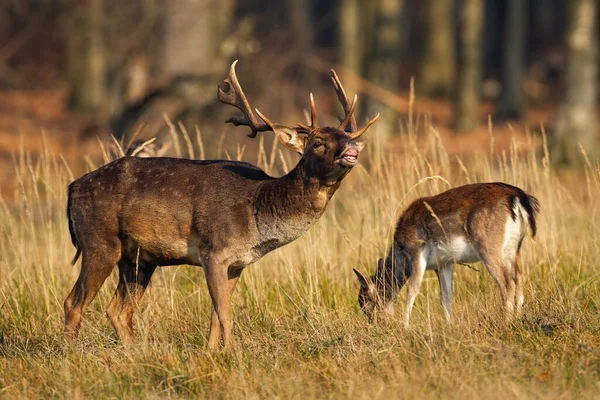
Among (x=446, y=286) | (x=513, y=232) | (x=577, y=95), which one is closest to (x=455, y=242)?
(x=446, y=286)

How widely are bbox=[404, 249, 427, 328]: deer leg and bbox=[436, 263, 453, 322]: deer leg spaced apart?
0.48 feet

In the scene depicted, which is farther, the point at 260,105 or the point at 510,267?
the point at 260,105

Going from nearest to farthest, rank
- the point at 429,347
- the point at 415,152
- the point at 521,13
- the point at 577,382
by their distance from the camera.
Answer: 1. the point at 577,382
2. the point at 429,347
3. the point at 415,152
4. the point at 521,13

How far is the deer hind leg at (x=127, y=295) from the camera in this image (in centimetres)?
730

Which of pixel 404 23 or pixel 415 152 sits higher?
pixel 415 152

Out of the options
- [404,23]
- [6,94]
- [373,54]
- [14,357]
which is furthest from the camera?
[404,23]

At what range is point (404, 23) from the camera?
138 feet

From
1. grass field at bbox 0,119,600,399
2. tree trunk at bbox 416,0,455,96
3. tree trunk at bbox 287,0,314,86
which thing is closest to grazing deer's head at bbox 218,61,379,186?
grass field at bbox 0,119,600,399

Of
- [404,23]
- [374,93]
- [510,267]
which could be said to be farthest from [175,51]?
[404,23]

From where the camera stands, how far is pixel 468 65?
23.0 metres

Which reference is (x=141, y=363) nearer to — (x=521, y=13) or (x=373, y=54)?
(x=373, y=54)

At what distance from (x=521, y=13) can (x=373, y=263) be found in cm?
1802

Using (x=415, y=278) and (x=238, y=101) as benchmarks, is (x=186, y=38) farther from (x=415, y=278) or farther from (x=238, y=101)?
(x=415, y=278)

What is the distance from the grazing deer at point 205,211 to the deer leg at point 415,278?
1.18 metres
